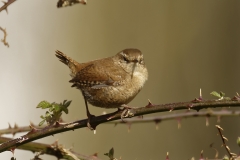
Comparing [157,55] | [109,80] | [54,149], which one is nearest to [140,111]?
[54,149]

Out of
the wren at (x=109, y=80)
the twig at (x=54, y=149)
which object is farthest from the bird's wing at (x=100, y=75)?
the twig at (x=54, y=149)

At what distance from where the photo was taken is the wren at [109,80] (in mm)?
2953

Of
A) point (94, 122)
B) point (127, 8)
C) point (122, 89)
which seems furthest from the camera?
point (127, 8)

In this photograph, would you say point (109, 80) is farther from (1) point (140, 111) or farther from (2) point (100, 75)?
(1) point (140, 111)

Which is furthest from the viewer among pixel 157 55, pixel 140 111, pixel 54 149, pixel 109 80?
pixel 157 55

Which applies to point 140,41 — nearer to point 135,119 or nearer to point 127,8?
point 127,8

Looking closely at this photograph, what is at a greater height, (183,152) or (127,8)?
(127,8)

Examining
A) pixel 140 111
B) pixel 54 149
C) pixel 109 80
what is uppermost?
pixel 109 80

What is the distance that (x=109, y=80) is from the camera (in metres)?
3.12

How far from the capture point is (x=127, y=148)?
6.13 m

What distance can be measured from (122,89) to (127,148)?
327cm

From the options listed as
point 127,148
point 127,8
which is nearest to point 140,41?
point 127,8

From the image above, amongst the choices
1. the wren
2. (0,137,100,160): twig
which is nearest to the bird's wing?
the wren

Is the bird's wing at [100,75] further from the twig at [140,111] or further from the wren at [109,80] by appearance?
the twig at [140,111]
